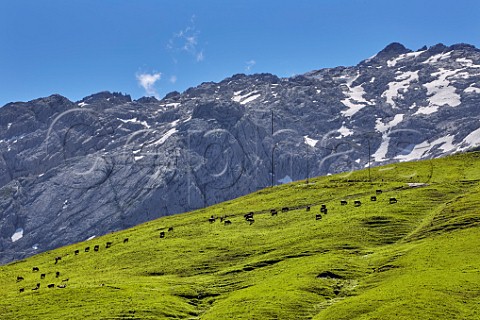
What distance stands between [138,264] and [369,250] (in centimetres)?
4132

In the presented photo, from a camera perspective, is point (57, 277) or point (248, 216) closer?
point (57, 277)

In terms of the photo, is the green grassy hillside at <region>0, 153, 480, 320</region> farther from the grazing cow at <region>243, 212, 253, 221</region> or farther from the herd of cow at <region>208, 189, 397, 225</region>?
the grazing cow at <region>243, 212, 253, 221</region>

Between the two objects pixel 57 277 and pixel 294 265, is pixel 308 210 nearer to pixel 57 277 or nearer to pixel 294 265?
pixel 294 265

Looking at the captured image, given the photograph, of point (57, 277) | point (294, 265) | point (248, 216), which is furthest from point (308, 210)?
point (57, 277)

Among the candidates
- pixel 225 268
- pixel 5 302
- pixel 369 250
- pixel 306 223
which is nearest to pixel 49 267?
pixel 5 302

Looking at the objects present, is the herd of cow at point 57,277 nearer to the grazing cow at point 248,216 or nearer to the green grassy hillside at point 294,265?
the green grassy hillside at point 294,265

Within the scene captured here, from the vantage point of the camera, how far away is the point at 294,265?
8656 cm

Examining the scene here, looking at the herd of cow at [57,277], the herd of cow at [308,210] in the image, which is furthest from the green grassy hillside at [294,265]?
the herd of cow at [308,210]

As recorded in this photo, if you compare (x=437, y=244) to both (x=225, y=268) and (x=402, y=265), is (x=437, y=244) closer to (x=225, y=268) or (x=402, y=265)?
(x=402, y=265)

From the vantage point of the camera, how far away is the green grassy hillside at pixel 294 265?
6569 centimetres

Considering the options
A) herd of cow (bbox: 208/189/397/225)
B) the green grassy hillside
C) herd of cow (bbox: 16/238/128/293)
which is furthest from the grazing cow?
herd of cow (bbox: 16/238/128/293)

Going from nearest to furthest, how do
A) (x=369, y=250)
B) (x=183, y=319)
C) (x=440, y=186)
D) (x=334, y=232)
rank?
(x=183, y=319)
(x=369, y=250)
(x=334, y=232)
(x=440, y=186)

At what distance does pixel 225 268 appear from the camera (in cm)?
9356

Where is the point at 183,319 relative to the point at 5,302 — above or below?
below
